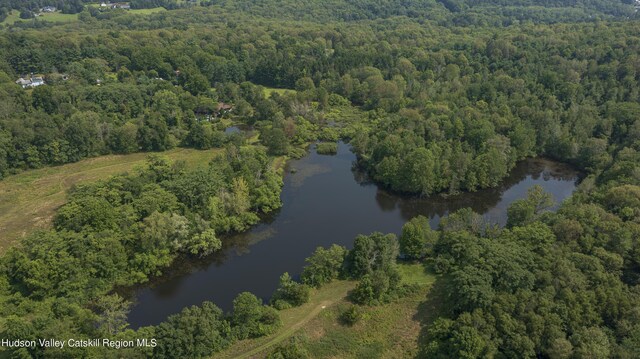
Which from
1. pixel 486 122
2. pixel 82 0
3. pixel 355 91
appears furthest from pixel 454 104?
pixel 82 0

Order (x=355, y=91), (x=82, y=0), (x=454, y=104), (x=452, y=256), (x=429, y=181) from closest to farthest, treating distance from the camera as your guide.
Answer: (x=452, y=256) → (x=429, y=181) → (x=454, y=104) → (x=355, y=91) → (x=82, y=0)

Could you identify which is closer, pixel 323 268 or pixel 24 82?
pixel 323 268

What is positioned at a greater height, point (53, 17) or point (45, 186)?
point (53, 17)

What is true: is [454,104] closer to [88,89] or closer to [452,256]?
[452,256]

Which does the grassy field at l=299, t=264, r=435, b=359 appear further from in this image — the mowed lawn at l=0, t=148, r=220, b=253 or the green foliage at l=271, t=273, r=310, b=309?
the mowed lawn at l=0, t=148, r=220, b=253

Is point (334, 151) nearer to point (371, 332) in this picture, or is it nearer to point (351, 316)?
point (351, 316)

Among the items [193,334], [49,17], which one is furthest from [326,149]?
[49,17]

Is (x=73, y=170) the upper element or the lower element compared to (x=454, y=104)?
lower

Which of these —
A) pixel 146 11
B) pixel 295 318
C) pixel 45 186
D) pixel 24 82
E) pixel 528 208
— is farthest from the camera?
pixel 146 11
